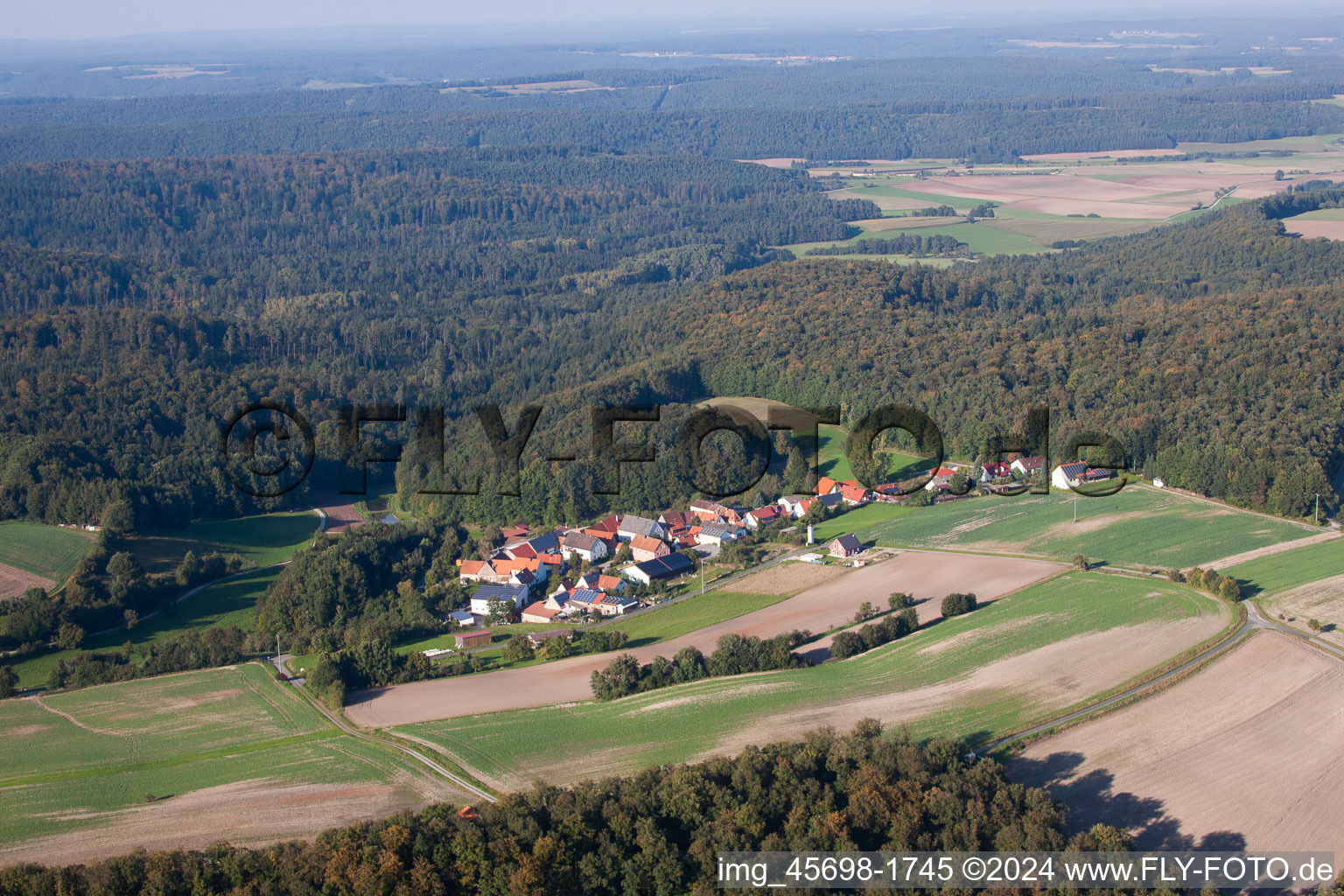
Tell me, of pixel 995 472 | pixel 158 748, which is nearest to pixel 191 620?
pixel 158 748

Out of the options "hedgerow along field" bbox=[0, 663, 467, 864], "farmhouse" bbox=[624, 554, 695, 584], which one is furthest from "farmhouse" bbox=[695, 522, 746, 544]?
"hedgerow along field" bbox=[0, 663, 467, 864]

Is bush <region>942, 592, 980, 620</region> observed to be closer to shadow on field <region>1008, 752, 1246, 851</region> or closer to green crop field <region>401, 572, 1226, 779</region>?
green crop field <region>401, 572, 1226, 779</region>

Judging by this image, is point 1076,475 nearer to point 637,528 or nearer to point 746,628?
point 637,528

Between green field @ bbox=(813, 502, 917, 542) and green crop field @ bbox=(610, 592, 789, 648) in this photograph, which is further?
green field @ bbox=(813, 502, 917, 542)

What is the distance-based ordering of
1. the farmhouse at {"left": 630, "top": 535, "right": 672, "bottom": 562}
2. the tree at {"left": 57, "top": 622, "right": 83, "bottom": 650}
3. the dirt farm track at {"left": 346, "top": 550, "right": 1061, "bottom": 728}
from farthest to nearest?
the farmhouse at {"left": 630, "top": 535, "right": 672, "bottom": 562} < the tree at {"left": 57, "top": 622, "right": 83, "bottom": 650} < the dirt farm track at {"left": 346, "top": 550, "right": 1061, "bottom": 728}

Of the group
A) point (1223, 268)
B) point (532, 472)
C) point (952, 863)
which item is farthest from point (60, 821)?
point (1223, 268)

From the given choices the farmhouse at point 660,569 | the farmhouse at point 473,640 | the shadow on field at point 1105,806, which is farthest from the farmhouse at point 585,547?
the shadow on field at point 1105,806
